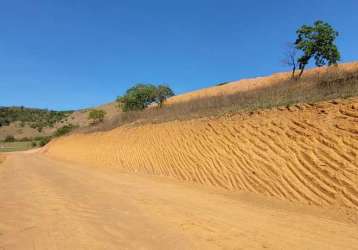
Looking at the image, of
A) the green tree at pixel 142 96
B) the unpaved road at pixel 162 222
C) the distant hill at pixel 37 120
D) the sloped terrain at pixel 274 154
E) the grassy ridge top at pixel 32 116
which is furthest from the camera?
the grassy ridge top at pixel 32 116

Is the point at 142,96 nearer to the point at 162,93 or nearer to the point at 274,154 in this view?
the point at 162,93

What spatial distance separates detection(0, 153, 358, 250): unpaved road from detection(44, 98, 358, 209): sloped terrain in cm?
71

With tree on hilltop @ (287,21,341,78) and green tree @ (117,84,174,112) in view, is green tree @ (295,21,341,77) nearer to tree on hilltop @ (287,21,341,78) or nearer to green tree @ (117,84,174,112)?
tree on hilltop @ (287,21,341,78)

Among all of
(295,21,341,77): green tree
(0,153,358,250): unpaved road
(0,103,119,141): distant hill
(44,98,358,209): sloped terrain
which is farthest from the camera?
(0,103,119,141): distant hill

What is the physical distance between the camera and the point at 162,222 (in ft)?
16.8

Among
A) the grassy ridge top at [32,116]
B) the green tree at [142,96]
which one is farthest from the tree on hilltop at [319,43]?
the grassy ridge top at [32,116]

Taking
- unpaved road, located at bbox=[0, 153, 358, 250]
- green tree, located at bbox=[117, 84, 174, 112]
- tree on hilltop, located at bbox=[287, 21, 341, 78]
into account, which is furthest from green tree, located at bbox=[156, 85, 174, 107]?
unpaved road, located at bbox=[0, 153, 358, 250]

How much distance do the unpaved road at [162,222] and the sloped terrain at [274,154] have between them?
71 cm

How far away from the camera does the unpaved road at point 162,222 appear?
423 centimetres

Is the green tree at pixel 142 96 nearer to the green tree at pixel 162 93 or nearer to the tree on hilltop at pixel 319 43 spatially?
the green tree at pixel 162 93

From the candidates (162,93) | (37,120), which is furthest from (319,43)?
(37,120)

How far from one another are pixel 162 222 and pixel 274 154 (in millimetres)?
4463

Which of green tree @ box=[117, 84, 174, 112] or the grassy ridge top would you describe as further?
the grassy ridge top

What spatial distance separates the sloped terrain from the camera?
670cm
